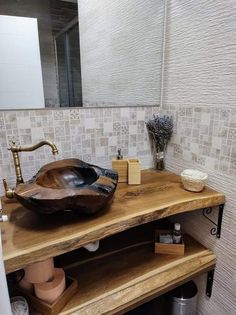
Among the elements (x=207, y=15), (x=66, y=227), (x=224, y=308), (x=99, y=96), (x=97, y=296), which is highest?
(x=207, y=15)

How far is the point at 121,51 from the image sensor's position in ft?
4.11

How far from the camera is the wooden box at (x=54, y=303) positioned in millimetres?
767

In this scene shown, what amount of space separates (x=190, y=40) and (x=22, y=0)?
76 centimetres

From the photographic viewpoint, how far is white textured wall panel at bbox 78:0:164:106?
1.16 metres

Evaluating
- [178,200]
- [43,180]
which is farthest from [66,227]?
[178,200]

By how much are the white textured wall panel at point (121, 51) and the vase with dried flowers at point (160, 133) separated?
0.43 ft

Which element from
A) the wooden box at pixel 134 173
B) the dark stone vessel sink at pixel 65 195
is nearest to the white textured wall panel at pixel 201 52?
the wooden box at pixel 134 173

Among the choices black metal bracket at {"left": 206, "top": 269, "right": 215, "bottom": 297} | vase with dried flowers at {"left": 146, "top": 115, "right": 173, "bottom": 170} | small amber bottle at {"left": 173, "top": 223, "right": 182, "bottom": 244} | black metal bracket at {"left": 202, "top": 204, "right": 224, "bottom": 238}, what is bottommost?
black metal bracket at {"left": 206, "top": 269, "right": 215, "bottom": 297}

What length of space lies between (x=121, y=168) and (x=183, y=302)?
747 mm

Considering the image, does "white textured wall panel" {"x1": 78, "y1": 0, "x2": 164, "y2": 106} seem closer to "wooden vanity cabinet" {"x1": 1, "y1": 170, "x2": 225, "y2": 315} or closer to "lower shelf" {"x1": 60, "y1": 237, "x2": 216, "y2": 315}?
"wooden vanity cabinet" {"x1": 1, "y1": 170, "x2": 225, "y2": 315}

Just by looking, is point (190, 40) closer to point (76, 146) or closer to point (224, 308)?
point (76, 146)

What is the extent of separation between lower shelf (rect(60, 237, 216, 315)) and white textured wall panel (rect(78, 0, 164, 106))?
2.56ft

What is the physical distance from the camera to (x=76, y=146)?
110 centimetres

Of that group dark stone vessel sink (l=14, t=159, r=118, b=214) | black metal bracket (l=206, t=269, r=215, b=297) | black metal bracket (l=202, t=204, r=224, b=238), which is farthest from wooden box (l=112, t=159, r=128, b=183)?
black metal bracket (l=206, t=269, r=215, b=297)
